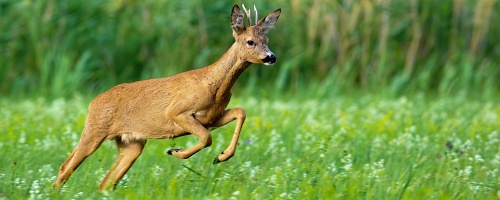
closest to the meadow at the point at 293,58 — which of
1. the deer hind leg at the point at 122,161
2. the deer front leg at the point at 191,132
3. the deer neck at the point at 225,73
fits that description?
→ the deer hind leg at the point at 122,161

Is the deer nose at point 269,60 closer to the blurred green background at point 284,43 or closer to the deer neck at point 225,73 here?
the deer neck at point 225,73

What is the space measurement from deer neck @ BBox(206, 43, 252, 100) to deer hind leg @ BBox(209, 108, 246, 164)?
0.43 ft

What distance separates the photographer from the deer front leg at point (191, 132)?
6719 millimetres

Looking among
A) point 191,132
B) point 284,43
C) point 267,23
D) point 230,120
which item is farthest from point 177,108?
point 284,43

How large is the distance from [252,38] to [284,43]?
7603 millimetres

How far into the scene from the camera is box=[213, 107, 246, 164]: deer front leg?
6719mm

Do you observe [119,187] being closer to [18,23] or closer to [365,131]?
[365,131]

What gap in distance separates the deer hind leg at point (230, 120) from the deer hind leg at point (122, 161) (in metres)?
0.63

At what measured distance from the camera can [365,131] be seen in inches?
382

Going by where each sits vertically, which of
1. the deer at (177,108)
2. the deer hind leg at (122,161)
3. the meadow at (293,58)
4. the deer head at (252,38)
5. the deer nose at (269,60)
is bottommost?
the deer hind leg at (122,161)

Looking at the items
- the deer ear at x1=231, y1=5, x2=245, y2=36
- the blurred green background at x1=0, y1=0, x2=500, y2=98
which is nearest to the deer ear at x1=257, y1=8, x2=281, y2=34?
the deer ear at x1=231, y1=5, x2=245, y2=36

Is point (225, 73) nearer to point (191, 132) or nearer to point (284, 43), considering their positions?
point (191, 132)

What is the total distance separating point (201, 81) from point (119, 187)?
0.90 metres

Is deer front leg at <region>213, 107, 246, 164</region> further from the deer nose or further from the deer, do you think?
the deer nose
